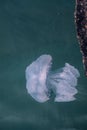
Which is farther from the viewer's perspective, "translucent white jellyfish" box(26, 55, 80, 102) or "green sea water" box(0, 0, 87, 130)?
"green sea water" box(0, 0, 87, 130)

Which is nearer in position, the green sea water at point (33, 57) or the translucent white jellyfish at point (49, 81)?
the translucent white jellyfish at point (49, 81)

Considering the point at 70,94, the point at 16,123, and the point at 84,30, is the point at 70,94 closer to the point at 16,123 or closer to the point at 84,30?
the point at 16,123

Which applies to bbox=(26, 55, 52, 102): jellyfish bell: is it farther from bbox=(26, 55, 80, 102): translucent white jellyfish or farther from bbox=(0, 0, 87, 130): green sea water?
bbox=(0, 0, 87, 130): green sea water

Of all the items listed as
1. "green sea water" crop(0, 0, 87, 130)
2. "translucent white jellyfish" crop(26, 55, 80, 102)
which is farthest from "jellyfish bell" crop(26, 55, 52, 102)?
"green sea water" crop(0, 0, 87, 130)

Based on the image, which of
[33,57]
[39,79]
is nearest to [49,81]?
[39,79]

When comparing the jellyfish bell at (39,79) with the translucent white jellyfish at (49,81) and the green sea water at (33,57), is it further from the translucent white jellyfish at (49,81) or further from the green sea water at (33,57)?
the green sea water at (33,57)

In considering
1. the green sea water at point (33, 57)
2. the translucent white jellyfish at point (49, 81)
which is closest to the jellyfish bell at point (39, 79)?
the translucent white jellyfish at point (49, 81)
